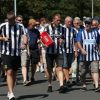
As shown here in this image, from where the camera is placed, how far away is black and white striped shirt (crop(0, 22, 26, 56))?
11.7m

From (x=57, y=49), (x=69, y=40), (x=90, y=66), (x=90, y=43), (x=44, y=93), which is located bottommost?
(x=44, y=93)

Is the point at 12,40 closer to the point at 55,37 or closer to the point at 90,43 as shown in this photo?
the point at 55,37

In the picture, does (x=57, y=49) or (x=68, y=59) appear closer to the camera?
(x=57, y=49)

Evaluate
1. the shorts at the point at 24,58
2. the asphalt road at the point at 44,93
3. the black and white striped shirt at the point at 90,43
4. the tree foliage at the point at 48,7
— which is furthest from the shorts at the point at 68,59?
the tree foliage at the point at 48,7

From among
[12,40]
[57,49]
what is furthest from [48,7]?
[12,40]

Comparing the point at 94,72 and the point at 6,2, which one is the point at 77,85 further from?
the point at 6,2

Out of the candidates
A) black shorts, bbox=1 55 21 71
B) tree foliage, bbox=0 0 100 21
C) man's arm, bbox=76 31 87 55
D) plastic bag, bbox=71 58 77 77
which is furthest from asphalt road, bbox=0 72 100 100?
tree foliage, bbox=0 0 100 21

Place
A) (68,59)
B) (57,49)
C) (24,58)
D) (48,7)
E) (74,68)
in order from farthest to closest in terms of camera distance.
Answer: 1. (48,7)
2. (74,68)
3. (24,58)
4. (68,59)
5. (57,49)

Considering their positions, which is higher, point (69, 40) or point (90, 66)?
point (69, 40)

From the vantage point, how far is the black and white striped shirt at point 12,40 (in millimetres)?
11664

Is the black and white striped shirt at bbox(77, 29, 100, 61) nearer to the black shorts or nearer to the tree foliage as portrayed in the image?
the black shorts

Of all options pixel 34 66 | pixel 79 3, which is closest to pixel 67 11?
pixel 79 3

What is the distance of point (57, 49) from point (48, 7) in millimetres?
52583

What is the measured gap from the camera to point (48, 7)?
2579 inches
